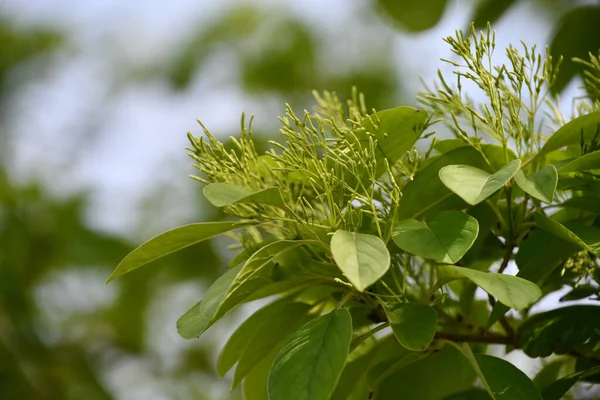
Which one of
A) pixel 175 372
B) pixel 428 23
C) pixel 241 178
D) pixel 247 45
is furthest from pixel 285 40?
pixel 241 178

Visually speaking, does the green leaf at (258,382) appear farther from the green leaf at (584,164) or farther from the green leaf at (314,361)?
the green leaf at (584,164)

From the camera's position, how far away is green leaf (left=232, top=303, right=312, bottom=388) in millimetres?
515

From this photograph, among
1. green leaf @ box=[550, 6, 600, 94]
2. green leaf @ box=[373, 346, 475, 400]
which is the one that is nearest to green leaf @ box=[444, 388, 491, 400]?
green leaf @ box=[373, 346, 475, 400]

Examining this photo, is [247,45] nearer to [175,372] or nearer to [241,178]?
[175,372]

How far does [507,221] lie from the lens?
1.59 ft

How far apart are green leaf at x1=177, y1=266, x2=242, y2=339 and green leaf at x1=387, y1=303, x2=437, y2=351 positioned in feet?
0.30

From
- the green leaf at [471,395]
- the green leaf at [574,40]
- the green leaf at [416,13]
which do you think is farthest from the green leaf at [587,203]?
the green leaf at [416,13]

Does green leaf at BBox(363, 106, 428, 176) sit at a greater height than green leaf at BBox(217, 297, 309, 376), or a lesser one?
A: greater

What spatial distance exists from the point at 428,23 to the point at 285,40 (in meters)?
1.33

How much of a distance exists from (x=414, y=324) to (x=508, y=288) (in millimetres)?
58

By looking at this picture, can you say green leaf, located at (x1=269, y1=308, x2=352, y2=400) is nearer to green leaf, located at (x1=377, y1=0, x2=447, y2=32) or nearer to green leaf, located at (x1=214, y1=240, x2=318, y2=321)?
green leaf, located at (x1=214, y1=240, x2=318, y2=321)

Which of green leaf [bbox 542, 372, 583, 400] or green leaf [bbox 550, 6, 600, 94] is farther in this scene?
green leaf [bbox 550, 6, 600, 94]

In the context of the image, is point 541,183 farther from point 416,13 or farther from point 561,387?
point 416,13

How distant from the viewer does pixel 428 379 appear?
535 millimetres
